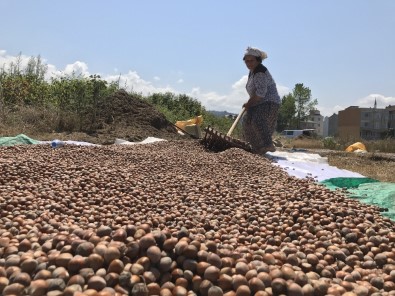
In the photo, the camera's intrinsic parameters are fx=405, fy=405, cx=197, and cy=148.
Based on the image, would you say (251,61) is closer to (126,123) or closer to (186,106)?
(126,123)

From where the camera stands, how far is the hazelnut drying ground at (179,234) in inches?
58.6

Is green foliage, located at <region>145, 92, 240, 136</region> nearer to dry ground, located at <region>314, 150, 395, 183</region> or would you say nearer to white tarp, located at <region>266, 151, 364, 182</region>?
dry ground, located at <region>314, 150, 395, 183</region>

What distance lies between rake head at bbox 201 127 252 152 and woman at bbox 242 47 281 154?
1.35 feet

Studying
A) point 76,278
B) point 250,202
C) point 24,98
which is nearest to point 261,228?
point 250,202

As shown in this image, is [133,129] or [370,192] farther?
[133,129]

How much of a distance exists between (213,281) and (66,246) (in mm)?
597

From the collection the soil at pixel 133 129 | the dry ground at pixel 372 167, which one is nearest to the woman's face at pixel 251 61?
the dry ground at pixel 372 167

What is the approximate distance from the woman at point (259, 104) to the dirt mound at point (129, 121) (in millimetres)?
2663

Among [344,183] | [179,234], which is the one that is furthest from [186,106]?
[179,234]

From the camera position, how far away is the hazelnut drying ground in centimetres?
149

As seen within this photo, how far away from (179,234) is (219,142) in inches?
195

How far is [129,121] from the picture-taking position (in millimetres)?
9578

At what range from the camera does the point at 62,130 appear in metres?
9.43

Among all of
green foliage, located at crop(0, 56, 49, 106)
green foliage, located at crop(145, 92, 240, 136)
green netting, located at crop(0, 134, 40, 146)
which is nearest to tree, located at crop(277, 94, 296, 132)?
green foliage, located at crop(145, 92, 240, 136)
